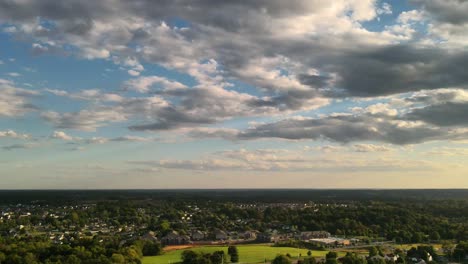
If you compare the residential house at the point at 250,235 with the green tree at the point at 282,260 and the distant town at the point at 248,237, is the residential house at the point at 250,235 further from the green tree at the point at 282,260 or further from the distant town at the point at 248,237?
the green tree at the point at 282,260

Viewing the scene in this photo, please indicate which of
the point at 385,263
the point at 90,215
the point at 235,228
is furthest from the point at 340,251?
the point at 90,215

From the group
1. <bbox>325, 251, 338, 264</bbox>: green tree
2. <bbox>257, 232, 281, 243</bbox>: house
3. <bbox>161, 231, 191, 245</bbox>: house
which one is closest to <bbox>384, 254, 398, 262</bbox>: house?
<bbox>325, 251, 338, 264</bbox>: green tree

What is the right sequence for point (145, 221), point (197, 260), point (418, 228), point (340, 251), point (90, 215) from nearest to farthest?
point (197, 260) < point (340, 251) < point (418, 228) < point (145, 221) < point (90, 215)

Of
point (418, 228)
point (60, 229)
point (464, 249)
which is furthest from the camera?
point (60, 229)

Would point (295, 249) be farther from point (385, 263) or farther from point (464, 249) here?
point (464, 249)

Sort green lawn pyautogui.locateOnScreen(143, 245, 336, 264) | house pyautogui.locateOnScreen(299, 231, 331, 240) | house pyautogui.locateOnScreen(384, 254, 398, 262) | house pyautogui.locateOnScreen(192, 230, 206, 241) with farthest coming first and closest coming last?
house pyautogui.locateOnScreen(299, 231, 331, 240) < house pyautogui.locateOnScreen(192, 230, 206, 241) < green lawn pyautogui.locateOnScreen(143, 245, 336, 264) < house pyautogui.locateOnScreen(384, 254, 398, 262)

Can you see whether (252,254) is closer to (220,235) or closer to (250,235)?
(220,235)

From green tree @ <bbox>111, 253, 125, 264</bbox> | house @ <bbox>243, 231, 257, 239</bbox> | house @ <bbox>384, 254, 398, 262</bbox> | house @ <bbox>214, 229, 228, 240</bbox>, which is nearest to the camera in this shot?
green tree @ <bbox>111, 253, 125, 264</bbox>

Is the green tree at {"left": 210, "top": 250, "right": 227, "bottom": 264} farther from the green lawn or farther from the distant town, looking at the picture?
the green lawn
